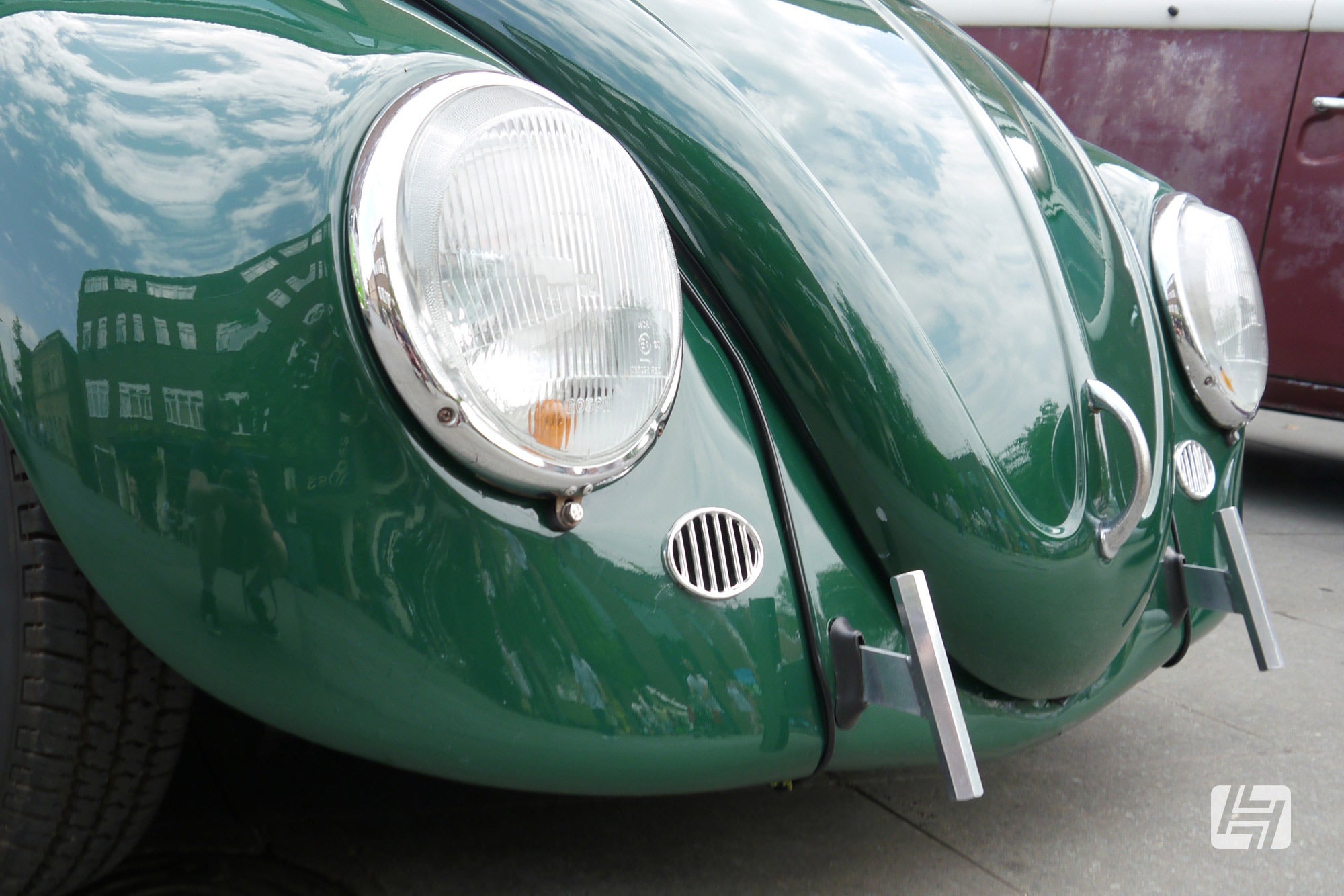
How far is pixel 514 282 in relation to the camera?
106 cm

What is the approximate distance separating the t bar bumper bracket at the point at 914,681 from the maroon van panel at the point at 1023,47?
3.34 m

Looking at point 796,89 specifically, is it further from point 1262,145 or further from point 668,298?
point 1262,145

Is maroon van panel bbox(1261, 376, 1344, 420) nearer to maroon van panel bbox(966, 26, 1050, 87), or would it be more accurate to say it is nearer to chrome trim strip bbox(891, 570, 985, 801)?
maroon van panel bbox(966, 26, 1050, 87)

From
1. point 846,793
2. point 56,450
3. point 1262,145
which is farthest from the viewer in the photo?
point 1262,145

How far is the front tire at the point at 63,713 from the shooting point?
115cm

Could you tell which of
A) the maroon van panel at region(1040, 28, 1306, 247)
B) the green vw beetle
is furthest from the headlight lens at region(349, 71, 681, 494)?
the maroon van panel at region(1040, 28, 1306, 247)

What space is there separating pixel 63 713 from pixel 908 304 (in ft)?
3.03

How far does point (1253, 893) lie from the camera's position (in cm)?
154

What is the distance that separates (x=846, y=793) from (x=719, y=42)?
992 millimetres

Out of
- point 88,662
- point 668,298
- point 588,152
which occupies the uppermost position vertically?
point 588,152

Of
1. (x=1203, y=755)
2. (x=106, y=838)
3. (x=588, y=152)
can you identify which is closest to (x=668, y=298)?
(x=588, y=152)

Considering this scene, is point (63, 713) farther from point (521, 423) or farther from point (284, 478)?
point (521, 423)

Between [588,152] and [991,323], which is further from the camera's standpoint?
[991,323]

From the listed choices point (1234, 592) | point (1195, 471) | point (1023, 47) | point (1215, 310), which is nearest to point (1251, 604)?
point (1234, 592)
